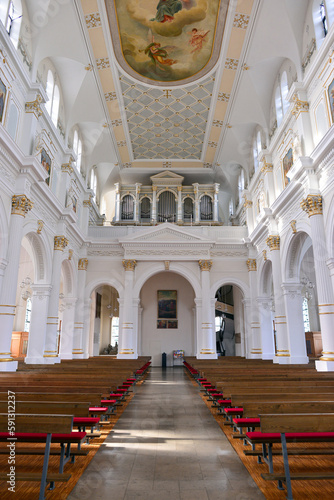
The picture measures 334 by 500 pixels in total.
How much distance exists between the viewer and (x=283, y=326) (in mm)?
14805

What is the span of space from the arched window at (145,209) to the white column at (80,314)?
17.4ft

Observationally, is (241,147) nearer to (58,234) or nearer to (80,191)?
(80,191)

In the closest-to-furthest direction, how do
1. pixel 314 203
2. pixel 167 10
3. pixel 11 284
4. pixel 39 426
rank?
pixel 39 426 → pixel 11 284 → pixel 314 203 → pixel 167 10

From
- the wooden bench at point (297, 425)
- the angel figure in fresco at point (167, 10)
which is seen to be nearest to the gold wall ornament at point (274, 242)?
→ the angel figure in fresco at point (167, 10)

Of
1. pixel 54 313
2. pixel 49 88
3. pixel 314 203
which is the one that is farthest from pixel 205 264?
pixel 49 88

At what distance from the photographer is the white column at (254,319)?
19000 mm

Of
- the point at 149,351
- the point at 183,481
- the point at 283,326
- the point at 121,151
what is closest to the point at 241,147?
the point at 121,151

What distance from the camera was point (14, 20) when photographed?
11.4 m

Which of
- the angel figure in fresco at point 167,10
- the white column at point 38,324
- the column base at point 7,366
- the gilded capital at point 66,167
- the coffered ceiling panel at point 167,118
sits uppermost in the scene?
the angel figure in fresco at point 167,10

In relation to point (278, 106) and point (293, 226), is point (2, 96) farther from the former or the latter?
point (278, 106)

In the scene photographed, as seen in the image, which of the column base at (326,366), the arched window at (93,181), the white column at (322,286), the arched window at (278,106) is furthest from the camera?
the arched window at (93,181)

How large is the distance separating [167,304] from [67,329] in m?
8.48

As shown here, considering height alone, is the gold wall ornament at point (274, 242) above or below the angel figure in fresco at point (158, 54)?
below

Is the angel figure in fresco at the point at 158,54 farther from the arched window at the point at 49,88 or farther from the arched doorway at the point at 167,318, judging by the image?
the arched doorway at the point at 167,318
